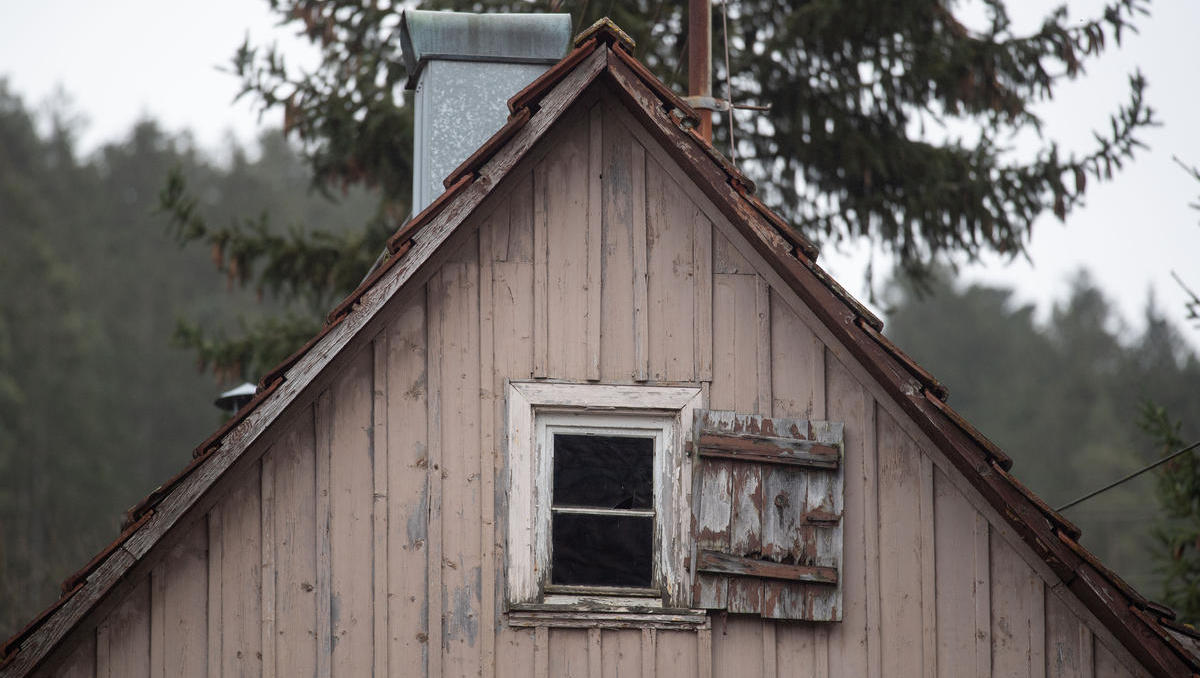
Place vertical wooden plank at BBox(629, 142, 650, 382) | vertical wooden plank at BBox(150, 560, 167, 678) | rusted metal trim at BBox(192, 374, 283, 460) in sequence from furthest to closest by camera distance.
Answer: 1. vertical wooden plank at BBox(629, 142, 650, 382)
2. vertical wooden plank at BBox(150, 560, 167, 678)
3. rusted metal trim at BBox(192, 374, 283, 460)

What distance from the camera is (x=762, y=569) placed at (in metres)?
5.88

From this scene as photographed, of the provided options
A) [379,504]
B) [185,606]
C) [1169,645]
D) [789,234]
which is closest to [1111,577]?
[1169,645]

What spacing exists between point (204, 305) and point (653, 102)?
153ft

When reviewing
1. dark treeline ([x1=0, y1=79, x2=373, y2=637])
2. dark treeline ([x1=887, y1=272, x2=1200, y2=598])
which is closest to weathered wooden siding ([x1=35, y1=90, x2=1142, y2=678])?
dark treeline ([x1=0, y1=79, x2=373, y2=637])

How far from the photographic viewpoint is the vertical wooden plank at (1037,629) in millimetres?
5848

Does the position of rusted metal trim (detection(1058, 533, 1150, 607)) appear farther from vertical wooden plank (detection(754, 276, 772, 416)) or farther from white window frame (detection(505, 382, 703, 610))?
white window frame (detection(505, 382, 703, 610))

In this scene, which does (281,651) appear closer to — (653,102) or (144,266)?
(653,102)

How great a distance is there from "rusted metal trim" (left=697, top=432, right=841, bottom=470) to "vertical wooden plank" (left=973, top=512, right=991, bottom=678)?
0.74 metres

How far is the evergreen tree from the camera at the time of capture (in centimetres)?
1297

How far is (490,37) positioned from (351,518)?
317 centimetres

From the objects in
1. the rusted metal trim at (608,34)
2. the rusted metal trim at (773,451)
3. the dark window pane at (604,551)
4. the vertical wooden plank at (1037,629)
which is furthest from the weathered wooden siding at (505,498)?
the rusted metal trim at (608,34)

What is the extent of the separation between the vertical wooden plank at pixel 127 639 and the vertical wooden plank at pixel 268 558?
0.52 meters

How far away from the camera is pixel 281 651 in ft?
19.1

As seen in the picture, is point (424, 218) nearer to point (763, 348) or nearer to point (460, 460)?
point (460, 460)
